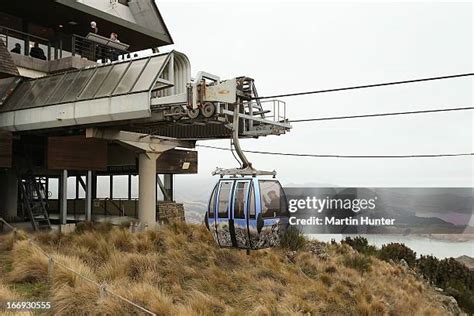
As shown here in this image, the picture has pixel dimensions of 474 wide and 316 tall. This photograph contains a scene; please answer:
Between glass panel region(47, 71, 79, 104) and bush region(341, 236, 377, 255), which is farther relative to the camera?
bush region(341, 236, 377, 255)

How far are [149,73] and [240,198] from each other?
18.8 feet

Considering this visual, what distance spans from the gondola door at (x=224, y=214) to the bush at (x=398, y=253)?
778 inches

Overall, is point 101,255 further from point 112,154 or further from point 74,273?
point 112,154

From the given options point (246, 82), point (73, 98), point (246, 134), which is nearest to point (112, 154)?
point (73, 98)

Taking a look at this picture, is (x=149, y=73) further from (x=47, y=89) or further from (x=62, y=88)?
(x=47, y=89)

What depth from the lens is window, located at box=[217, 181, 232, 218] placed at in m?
11.8

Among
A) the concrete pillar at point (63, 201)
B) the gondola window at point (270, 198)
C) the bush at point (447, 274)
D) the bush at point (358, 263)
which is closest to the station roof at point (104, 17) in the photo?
the concrete pillar at point (63, 201)

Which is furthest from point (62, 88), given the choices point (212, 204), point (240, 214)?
point (240, 214)

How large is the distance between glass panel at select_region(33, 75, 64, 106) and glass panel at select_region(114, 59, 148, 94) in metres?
3.50

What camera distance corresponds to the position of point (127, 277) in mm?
11188

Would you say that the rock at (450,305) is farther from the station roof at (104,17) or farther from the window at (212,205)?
the station roof at (104,17)

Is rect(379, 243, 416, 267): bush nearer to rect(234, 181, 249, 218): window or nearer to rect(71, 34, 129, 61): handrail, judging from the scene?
rect(71, 34, 129, 61): handrail

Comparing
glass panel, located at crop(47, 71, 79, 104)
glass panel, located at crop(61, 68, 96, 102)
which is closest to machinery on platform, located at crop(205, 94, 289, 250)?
glass panel, located at crop(61, 68, 96, 102)

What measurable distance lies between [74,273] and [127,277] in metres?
1.45
